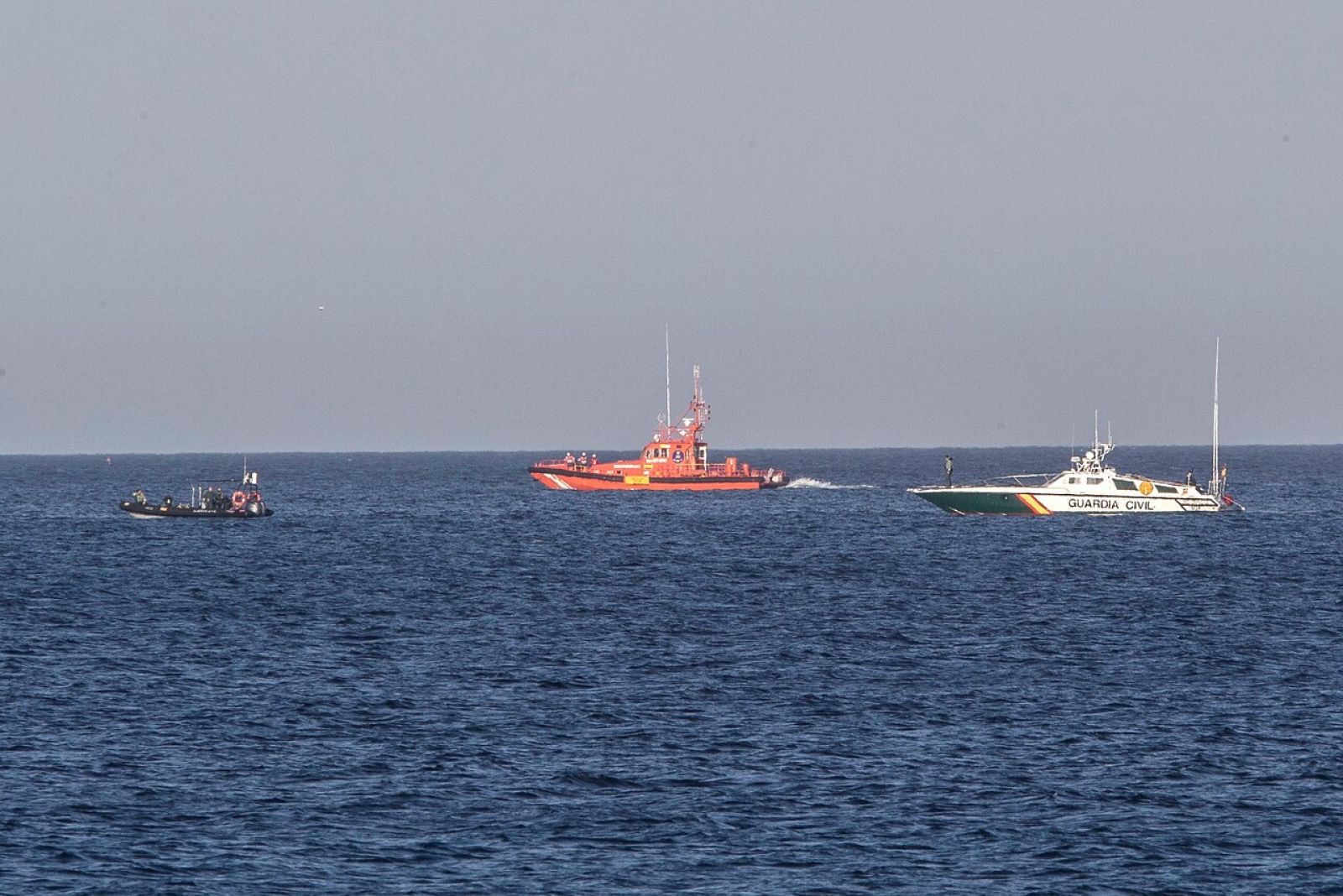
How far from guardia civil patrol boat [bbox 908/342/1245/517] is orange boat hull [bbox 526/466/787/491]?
45200 millimetres

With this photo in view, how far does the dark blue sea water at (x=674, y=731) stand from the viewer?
30.2 meters

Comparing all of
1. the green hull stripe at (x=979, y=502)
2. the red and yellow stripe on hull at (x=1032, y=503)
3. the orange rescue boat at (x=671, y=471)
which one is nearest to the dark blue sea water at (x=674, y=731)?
the red and yellow stripe on hull at (x=1032, y=503)

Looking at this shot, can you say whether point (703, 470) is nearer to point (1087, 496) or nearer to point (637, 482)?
point (637, 482)

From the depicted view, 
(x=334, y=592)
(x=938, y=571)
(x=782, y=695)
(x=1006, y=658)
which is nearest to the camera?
(x=782, y=695)

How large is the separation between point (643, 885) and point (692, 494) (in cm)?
14644

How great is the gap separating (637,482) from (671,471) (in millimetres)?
3664

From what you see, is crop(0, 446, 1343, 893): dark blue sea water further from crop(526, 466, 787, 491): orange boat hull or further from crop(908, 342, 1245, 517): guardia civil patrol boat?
crop(526, 466, 787, 491): orange boat hull

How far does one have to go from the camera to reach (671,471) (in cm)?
16225

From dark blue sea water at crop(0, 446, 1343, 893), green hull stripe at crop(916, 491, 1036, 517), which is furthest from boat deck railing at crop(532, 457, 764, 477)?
dark blue sea water at crop(0, 446, 1343, 893)

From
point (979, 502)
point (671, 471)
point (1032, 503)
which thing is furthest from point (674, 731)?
point (671, 471)

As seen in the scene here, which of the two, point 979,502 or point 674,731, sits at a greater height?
point 979,502

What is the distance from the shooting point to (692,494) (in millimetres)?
175125

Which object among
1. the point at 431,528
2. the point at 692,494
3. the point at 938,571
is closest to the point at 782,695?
the point at 938,571

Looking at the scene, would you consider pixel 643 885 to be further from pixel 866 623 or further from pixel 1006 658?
pixel 866 623
